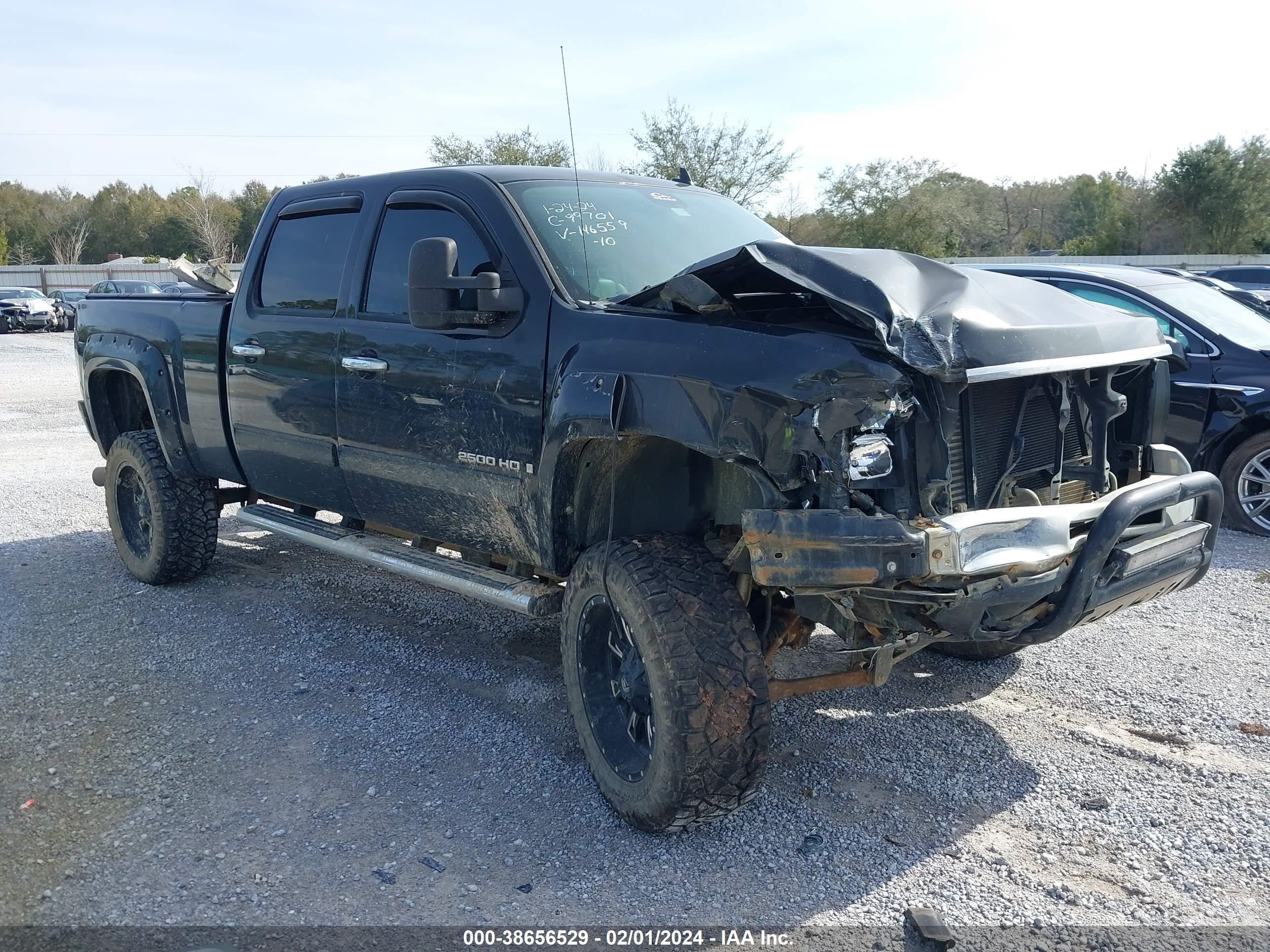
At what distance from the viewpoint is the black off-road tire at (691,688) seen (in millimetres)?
3166

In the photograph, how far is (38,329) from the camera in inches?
1331

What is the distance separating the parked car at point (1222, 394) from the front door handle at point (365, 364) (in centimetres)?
473

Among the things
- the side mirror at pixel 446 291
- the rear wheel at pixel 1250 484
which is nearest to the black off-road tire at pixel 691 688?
the side mirror at pixel 446 291

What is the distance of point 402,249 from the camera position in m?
4.47

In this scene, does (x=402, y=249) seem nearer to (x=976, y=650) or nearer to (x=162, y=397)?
(x=162, y=397)

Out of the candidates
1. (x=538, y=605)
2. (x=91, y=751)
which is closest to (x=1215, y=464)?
(x=538, y=605)

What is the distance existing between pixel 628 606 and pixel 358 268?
85.9 inches

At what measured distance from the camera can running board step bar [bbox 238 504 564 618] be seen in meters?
3.95

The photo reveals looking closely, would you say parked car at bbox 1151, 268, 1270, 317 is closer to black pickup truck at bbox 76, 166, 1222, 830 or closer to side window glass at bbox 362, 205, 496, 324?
black pickup truck at bbox 76, 166, 1222, 830

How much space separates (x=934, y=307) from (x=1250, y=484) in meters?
5.32

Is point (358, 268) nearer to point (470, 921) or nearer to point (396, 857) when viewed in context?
point (396, 857)

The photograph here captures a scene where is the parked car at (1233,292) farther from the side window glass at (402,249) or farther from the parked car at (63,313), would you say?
the parked car at (63,313)

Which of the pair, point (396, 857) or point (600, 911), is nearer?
point (600, 911)

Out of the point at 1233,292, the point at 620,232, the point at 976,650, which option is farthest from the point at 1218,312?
the point at 620,232
